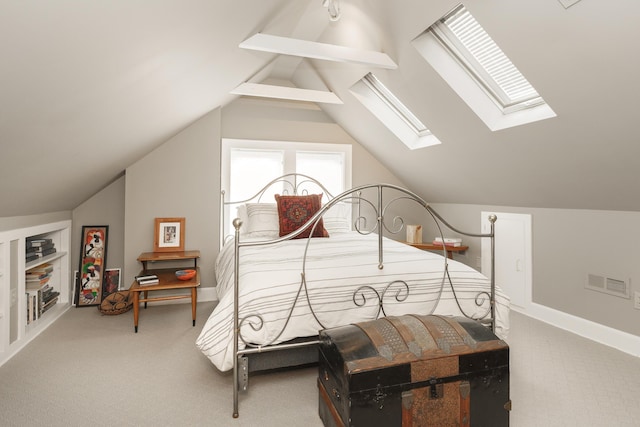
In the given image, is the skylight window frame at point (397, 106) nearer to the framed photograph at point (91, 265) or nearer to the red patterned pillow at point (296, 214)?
the red patterned pillow at point (296, 214)

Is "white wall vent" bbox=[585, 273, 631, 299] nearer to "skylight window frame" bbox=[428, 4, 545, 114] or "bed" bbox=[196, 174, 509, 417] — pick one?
"bed" bbox=[196, 174, 509, 417]

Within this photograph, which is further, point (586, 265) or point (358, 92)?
point (358, 92)

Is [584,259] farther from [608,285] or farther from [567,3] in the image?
[567,3]

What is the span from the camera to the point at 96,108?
72.1 inches

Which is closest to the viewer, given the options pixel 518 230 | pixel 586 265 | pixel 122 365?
pixel 122 365

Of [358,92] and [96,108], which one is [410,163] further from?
[96,108]

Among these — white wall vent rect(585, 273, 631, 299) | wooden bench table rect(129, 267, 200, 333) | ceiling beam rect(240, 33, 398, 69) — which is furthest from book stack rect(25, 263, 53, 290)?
white wall vent rect(585, 273, 631, 299)

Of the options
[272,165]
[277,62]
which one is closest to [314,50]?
[277,62]

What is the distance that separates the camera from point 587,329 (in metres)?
2.75

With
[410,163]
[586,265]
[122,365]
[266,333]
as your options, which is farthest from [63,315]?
[586,265]

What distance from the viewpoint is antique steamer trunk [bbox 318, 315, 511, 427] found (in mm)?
1377

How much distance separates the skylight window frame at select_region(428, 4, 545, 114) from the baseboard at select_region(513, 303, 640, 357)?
179 centimetres

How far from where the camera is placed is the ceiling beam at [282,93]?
3.38 m

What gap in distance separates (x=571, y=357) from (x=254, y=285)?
2258mm
